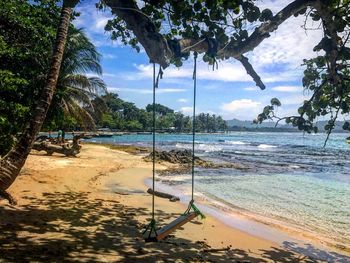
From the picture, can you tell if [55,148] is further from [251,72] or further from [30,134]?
[251,72]

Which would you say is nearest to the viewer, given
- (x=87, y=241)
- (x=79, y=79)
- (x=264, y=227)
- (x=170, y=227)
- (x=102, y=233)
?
(x=170, y=227)

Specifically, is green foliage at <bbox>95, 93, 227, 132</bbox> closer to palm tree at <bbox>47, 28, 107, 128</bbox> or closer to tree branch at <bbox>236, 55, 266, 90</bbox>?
palm tree at <bbox>47, 28, 107, 128</bbox>

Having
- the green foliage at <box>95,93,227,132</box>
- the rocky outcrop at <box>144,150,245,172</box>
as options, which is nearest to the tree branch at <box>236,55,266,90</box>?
the rocky outcrop at <box>144,150,245,172</box>

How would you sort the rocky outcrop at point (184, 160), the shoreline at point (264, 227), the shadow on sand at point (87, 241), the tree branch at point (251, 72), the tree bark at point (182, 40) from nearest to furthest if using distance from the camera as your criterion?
the tree bark at point (182, 40)
the shadow on sand at point (87, 241)
the tree branch at point (251, 72)
the shoreline at point (264, 227)
the rocky outcrop at point (184, 160)

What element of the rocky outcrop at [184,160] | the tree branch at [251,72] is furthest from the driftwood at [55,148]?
the tree branch at [251,72]

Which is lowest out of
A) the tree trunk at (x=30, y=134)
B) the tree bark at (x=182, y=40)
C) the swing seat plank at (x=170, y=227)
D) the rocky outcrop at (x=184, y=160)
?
the rocky outcrop at (x=184, y=160)

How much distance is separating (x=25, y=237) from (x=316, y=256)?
5.70 m

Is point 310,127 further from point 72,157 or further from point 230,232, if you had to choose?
point 72,157

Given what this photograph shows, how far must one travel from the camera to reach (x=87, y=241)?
5.93 meters

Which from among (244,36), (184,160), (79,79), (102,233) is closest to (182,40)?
(244,36)

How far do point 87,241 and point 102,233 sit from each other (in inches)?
25.0

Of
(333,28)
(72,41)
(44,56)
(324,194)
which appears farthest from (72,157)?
(333,28)

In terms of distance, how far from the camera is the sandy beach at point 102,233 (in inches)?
211

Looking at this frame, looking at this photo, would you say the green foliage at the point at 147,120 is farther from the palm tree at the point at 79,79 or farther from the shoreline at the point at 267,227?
the shoreline at the point at 267,227
